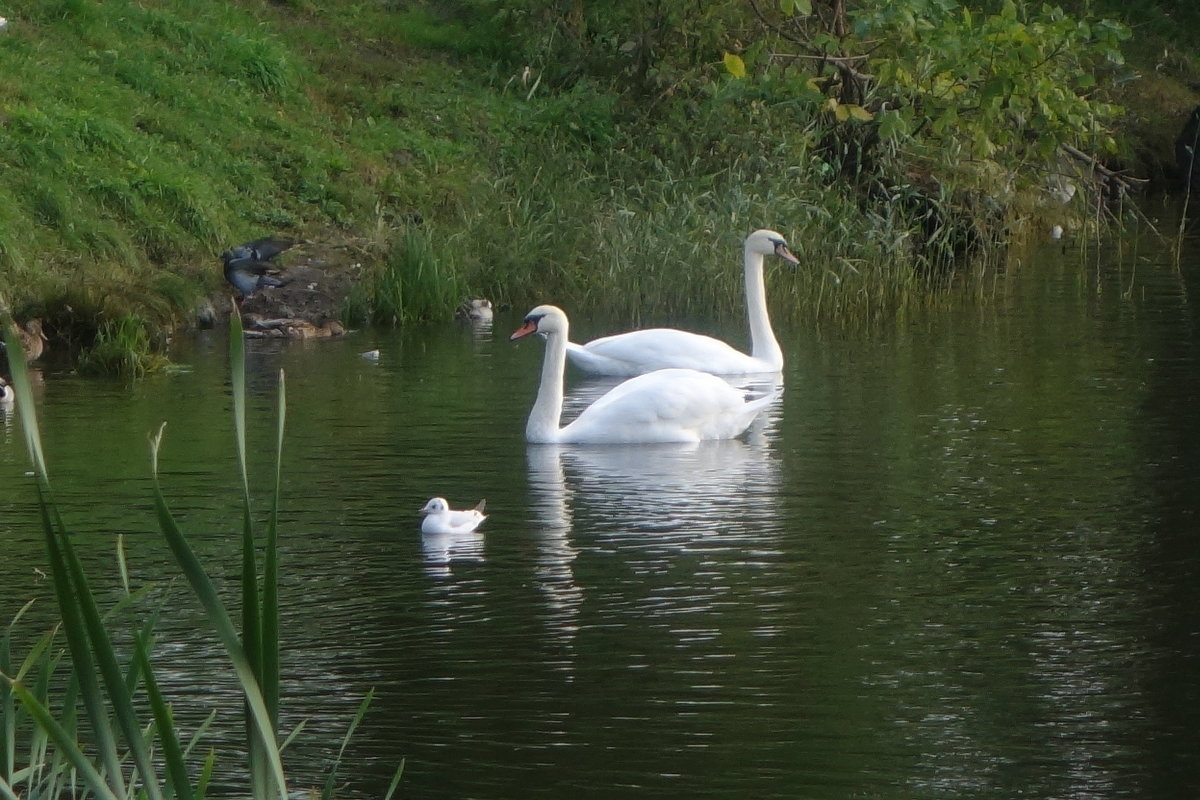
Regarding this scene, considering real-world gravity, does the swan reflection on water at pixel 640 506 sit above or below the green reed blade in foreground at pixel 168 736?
below

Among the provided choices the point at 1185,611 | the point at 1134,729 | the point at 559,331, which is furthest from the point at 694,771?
the point at 559,331

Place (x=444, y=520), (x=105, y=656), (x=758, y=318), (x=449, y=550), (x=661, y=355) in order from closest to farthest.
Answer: (x=105, y=656) → (x=449, y=550) → (x=444, y=520) → (x=661, y=355) → (x=758, y=318)

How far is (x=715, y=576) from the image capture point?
293 inches

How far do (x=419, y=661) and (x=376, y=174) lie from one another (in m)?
15.5

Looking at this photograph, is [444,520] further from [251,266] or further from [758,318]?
[251,266]

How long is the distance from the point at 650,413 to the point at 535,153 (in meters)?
11.7

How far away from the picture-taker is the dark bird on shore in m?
17.7

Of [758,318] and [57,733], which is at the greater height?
[758,318]

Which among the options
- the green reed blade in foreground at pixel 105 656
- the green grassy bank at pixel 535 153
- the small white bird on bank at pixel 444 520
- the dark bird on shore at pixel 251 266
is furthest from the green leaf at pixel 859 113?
the green reed blade in foreground at pixel 105 656

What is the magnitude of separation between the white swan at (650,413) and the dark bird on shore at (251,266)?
710 cm

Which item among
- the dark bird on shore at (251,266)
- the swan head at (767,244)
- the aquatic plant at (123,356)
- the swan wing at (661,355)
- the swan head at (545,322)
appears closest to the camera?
the swan head at (545,322)

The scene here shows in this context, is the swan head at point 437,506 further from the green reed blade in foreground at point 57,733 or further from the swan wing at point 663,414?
the green reed blade in foreground at point 57,733

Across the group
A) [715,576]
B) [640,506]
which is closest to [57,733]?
[715,576]

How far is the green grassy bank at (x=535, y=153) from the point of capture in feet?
55.3
